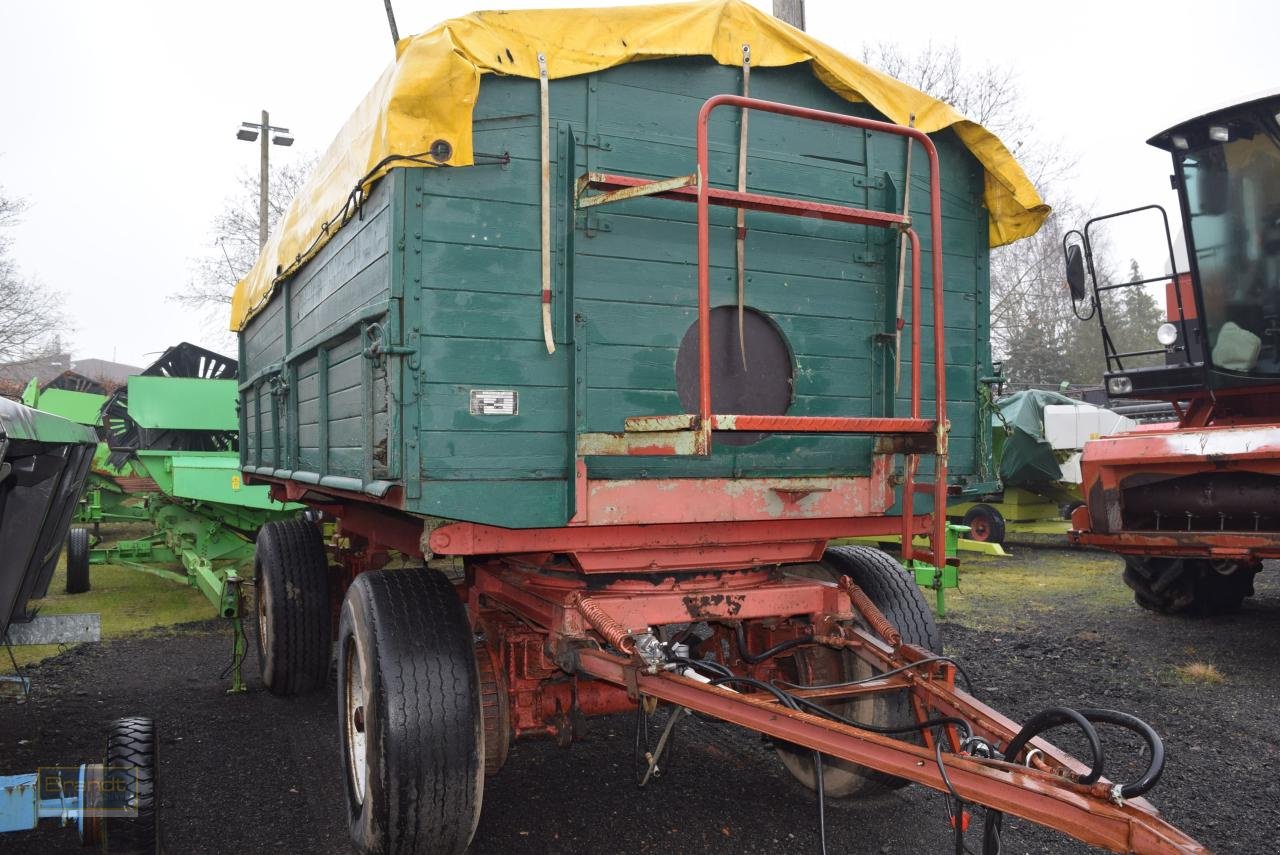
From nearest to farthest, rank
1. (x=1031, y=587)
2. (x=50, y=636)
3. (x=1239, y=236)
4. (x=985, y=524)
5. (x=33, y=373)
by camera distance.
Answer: (x=50, y=636)
(x=1239, y=236)
(x=1031, y=587)
(x=985, y=524)
(x=33, y=373)

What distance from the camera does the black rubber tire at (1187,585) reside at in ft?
23.7

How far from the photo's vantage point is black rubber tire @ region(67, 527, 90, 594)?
8.91 meters

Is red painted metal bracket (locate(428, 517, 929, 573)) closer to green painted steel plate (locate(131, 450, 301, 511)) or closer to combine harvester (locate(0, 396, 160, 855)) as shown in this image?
combine harvester (locate(0, 396, 160, 855))

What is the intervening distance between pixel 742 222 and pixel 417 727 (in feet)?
6.70

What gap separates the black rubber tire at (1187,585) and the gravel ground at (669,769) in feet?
0.90

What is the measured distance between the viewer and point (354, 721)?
3.48 metres

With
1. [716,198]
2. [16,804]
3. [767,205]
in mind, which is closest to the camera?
[16,804]

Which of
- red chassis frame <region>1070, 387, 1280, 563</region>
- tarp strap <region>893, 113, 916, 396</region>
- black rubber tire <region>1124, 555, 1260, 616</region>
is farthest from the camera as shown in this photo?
black rubber tire <region>1124, 555, 1260, 616</region>

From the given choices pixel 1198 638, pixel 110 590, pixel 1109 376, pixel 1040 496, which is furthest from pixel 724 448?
pixel 1040 496

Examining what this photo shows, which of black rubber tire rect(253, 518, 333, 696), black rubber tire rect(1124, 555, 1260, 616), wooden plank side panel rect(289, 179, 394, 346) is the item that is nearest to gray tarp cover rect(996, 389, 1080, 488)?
black rubber tire rect(1124, 555, 1260, 616)

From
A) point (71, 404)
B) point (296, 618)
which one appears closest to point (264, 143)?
point (71, 404)

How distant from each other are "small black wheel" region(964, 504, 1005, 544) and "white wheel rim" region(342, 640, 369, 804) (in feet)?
32.8

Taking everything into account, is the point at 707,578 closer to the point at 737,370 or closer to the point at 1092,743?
the point at 737,370

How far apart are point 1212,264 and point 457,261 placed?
551 centimetres
